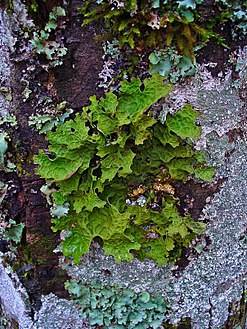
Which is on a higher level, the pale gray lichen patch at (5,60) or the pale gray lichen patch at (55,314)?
the pale gray lichen patch at (5,60)

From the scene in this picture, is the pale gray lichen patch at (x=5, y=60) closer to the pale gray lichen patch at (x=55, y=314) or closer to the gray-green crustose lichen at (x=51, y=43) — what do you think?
the gray-green crustose lichen at (x=51, y=43)

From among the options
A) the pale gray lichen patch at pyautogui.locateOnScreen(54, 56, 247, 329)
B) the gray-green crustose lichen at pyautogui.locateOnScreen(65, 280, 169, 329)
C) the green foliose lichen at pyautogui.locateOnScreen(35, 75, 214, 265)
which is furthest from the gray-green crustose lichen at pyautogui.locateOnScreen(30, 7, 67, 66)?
the gray-green crustose lichen at pyautogui.locateOnScreen(65, 280, 169, 329)

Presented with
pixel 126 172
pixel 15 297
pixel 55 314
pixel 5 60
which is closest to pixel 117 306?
pixel 55 314

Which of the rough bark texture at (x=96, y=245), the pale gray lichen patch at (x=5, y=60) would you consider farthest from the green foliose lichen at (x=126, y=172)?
the pale gray lichen patch at (x=5, y=60)

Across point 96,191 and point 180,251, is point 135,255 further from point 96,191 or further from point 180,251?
point 96,191

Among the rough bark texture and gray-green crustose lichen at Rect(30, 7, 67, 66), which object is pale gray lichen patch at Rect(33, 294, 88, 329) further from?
gray-green crustose lichen at Rect(30, 7, 67, 66)

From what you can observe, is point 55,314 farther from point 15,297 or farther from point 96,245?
point 96,245
